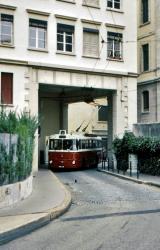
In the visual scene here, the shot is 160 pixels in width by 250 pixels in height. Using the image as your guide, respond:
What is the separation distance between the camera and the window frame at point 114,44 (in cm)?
3825

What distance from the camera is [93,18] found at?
123 feet

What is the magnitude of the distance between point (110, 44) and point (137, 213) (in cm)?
2509

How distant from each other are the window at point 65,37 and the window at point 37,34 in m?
1.18

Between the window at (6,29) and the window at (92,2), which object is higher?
the window at (92,2)

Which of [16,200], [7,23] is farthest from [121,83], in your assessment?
[16,200]

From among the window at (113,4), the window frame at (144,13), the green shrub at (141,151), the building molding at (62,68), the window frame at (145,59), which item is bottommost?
the green shrub at (141,151)

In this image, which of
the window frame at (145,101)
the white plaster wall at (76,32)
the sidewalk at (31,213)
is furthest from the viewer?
the window frame at (145,101)

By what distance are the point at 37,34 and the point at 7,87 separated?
4.47m

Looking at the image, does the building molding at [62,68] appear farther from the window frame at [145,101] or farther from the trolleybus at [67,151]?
the window frame at [145,101]

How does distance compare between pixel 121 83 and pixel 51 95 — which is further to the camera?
pixel 51 95

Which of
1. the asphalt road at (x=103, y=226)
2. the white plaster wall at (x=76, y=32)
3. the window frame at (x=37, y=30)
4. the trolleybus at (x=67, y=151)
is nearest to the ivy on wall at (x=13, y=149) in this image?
the asphalt road at (x=103, y=226)

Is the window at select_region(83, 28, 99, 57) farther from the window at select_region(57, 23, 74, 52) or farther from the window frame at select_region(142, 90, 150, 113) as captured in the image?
the window frame at select_region(142, 90, 150, 113)

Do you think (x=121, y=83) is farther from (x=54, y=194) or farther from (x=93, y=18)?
(x=54, y=194)

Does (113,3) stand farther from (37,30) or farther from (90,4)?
(37,30)
